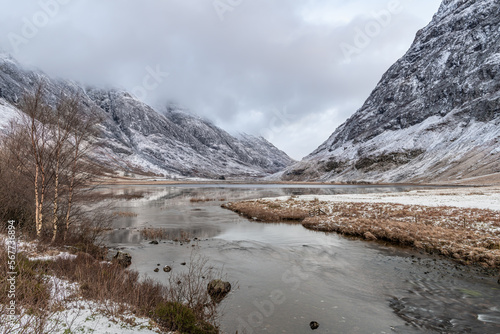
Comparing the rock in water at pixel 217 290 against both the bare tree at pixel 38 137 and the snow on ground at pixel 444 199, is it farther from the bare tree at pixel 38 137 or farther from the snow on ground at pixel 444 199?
the snow on ground at pixel 444 199

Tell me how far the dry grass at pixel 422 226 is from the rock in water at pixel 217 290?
14.9 meters

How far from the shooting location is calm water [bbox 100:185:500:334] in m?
9.68

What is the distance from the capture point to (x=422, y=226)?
2283cm

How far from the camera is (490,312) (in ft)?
33.7

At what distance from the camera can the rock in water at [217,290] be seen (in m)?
11.4

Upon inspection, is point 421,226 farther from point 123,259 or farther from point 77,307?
point 77,307

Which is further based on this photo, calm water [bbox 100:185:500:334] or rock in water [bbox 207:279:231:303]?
rock in water [bbox 207:279:231:303]

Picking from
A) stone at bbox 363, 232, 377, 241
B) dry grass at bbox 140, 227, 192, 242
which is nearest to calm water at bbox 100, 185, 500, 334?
dry grass at bbox 140, 227, 192, 242

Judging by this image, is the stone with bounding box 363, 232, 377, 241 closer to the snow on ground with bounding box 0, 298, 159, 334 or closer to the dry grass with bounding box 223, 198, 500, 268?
the dry grass with bounding box 223, 198, 500, 268

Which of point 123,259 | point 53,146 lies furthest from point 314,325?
point 53,146

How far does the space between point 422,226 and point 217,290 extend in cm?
2008

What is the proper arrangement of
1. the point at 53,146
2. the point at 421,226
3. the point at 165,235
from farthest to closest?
the point at 165,235, the point at 421,226, the point at 53,146

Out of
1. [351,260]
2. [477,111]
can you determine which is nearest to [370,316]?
[351,260]

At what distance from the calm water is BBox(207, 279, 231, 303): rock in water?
0.35m
